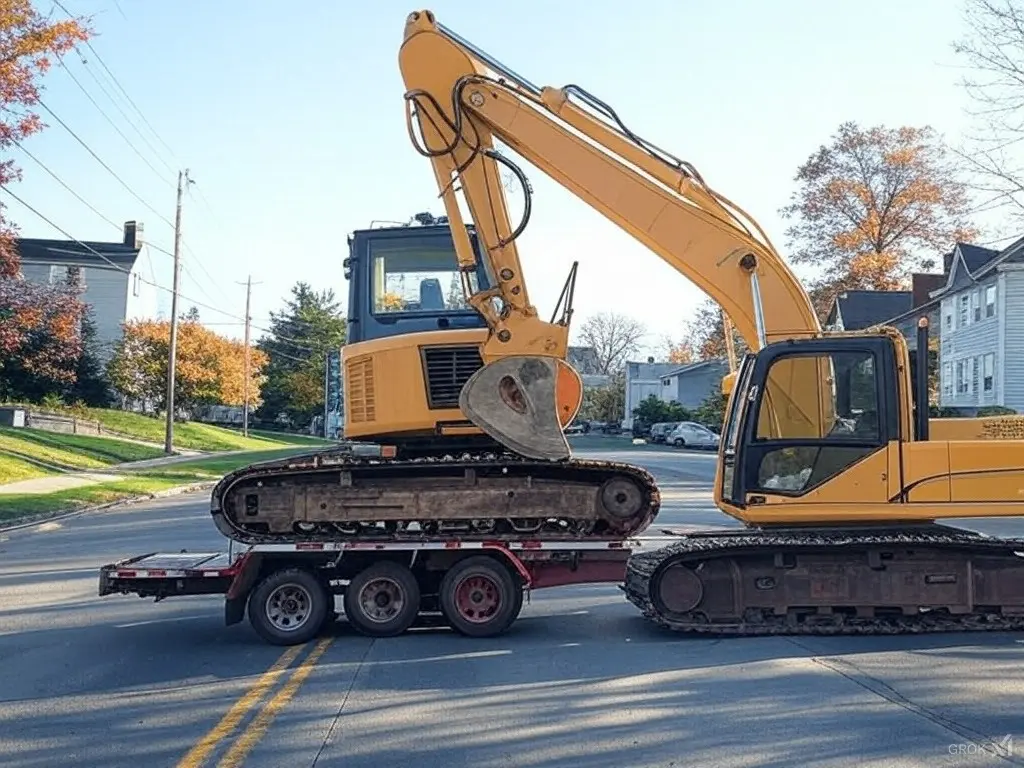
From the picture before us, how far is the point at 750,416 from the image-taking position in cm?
990

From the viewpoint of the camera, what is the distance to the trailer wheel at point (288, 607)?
9672 millimetres

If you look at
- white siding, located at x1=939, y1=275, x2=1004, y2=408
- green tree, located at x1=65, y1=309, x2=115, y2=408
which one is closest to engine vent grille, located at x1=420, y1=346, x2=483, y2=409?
white siding, located at x1=939, y1=275, x2=1004, y2=408

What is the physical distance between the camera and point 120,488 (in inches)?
1129

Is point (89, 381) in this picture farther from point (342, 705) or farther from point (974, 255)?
point (342, 705)

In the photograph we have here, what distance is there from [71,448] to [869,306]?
36.8m

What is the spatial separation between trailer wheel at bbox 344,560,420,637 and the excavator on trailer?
354 millimetres

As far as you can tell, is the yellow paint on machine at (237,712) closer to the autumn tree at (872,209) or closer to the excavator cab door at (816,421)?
the excavator cab door at (816,421)

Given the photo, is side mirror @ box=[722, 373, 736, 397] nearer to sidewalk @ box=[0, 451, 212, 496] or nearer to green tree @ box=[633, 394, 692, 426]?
sidewalk @ box=[0, 451, 212, 496]

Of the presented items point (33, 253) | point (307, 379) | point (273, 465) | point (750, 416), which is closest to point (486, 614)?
point (273, 465)

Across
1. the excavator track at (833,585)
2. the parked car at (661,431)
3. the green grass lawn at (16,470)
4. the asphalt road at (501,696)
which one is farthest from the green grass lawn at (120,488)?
the parked car at (661,431)

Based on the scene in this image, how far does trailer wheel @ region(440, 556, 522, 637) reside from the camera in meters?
9.74

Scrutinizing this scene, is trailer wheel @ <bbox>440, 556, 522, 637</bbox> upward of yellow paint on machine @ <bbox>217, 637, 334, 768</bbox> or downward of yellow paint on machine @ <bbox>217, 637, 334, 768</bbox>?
upward

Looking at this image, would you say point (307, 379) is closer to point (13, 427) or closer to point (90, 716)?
point (13, 427)

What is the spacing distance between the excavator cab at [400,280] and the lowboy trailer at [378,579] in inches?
98.8
